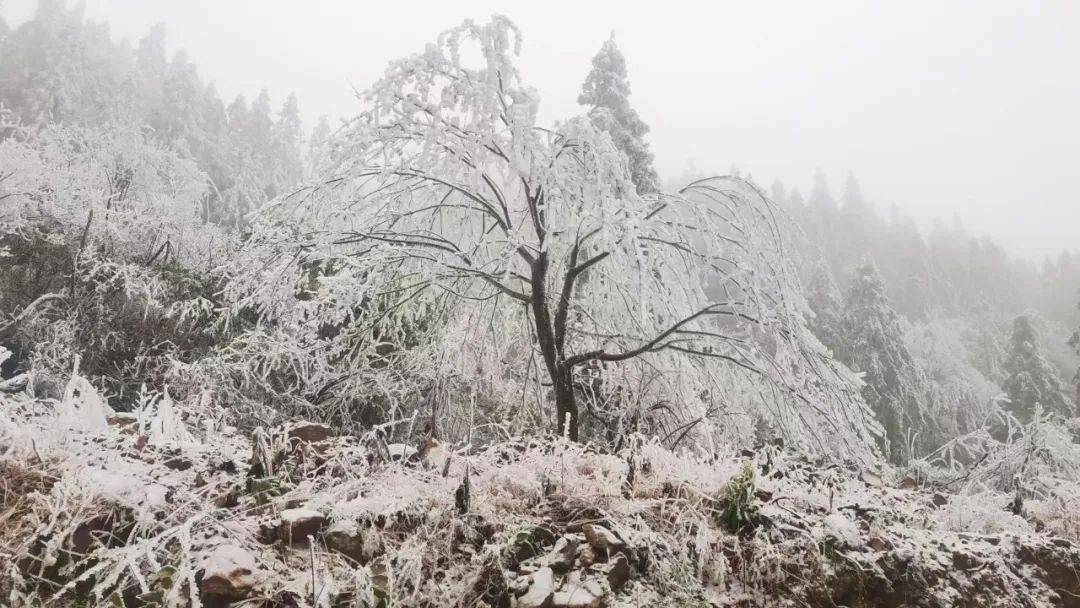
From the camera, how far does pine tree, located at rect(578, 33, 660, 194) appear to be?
13367mm

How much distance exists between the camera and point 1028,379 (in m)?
23.7

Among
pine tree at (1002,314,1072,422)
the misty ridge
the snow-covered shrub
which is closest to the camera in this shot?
the misty ridge

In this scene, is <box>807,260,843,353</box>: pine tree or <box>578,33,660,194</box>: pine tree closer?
<box>578,33,660,194</box>: pine tree

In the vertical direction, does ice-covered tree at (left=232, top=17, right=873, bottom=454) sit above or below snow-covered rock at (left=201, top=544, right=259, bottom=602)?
above

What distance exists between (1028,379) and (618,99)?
76.5 feet

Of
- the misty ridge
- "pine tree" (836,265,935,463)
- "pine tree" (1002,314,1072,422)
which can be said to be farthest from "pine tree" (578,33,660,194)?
"pine tree" (1002,314,1072,422)

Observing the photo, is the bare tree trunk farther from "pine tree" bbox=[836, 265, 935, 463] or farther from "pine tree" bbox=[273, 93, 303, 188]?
"pine tree" bbox=[273, 93, 303, 188]

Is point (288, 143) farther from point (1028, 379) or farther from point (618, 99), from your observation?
point (1028, 379)

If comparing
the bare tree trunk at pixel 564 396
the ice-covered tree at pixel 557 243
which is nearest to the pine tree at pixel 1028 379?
the ice-covered tree at pixel 557 243

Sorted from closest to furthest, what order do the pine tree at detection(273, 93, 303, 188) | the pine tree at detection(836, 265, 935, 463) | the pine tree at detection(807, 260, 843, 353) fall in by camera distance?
the pine tree at detection(836, 265, 935, 463)
the pine tree at detection(807, 260, 843, 353)
the pine tree at detection(273, 93, 303, 188)

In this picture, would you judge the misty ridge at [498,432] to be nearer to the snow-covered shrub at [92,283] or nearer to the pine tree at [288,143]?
the snow-covered shrub at [92,283]

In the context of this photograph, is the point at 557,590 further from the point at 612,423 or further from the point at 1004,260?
the point at 1004,260

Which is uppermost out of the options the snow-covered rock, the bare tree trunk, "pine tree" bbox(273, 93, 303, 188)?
"pine tree" bbox(273, 93, 303, 188)

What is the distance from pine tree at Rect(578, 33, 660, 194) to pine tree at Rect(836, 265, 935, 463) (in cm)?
1308
